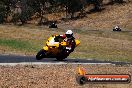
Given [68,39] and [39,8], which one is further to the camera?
[39,8]

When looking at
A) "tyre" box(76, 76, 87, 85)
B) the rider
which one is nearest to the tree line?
the rider

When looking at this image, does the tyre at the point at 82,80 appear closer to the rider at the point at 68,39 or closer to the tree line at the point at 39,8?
the rider at the point at 68,39

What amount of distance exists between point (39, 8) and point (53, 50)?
77.7 meters

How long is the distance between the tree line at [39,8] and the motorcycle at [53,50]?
233 ft

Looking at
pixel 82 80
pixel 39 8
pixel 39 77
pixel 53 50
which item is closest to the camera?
pixel 82 80

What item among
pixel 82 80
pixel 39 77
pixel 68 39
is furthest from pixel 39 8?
pixel 82 80

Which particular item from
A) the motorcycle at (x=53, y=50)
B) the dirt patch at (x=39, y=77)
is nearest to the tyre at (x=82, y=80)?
the dirt patch at (x=39, y=77)

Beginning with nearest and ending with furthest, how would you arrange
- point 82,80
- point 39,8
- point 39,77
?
point 82,80
point 39,77
point 39,8

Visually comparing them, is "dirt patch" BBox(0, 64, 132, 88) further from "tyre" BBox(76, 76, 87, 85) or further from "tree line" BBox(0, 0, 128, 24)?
"tree line" BBox(0, 0, 128, 24)

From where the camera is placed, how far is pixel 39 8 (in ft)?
342

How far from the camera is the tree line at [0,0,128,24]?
101m

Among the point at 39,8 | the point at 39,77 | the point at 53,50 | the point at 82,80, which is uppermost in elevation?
the point at 82,80

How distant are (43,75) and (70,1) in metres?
85.1

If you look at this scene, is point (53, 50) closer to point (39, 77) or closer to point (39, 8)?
point (39, 77)
